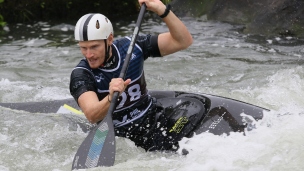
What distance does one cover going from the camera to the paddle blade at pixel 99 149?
14.0ft

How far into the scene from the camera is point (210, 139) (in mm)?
4547

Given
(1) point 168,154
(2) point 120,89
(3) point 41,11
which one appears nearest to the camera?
(2) point 120,89

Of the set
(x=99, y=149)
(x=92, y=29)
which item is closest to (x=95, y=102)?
(x=99, y=149)

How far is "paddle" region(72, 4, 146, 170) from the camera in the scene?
167 inches

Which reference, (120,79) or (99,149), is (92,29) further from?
(99,149)

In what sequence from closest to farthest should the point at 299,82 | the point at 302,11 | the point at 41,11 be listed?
the point at 299,82, the point at 302,11, the point at 41,11

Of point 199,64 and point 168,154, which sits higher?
point 168,154

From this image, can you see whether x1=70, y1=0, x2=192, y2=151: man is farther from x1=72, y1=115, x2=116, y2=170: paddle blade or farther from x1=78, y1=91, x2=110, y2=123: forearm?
x1=72, y1=115, x2=116, y2=170: paddle blade

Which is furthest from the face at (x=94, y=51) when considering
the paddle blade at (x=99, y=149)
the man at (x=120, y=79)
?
the paddle blade at (x=99, y=149)

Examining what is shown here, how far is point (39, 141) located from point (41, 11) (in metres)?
8.48

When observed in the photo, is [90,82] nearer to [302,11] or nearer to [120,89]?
[120,89]

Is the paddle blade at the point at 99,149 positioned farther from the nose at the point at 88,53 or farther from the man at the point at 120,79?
the nose at the point at 88,53

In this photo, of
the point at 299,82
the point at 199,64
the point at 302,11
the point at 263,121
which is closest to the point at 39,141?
the point at 263,121

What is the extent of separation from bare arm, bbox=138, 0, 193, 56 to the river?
2.61ft
